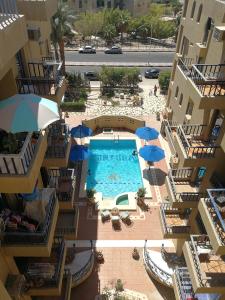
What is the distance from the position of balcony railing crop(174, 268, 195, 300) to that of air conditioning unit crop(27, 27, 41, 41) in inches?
613


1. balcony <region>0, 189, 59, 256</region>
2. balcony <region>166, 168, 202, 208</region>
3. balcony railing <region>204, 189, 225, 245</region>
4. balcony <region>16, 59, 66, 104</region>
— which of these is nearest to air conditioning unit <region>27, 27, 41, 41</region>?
balcony <region>16, 59, 66, 104</region>

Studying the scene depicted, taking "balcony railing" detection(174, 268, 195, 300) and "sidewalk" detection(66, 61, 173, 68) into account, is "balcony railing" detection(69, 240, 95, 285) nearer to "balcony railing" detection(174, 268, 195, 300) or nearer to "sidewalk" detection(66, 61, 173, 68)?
"balcony railing" detection(174, 268, 195, 300)

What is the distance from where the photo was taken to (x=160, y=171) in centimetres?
2666

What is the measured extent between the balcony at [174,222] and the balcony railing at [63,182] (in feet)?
20.1

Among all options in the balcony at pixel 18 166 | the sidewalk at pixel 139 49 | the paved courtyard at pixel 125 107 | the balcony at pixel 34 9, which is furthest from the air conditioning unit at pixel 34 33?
the sidewalk at pixel 139 49

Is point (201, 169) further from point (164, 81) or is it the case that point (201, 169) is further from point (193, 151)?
point (164, 81)

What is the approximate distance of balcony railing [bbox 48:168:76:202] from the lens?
619 inches

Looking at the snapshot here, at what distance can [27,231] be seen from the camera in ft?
33.7

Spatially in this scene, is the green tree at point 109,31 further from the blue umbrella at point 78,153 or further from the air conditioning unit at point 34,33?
the air conditioning unit at point 34,33

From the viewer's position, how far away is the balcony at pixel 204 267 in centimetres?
1167

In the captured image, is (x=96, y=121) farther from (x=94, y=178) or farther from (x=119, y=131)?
(x=94, y=178)

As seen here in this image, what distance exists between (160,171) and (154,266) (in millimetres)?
10875

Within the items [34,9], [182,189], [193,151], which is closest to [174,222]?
[182,189]

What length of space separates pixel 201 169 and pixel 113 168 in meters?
13.0
